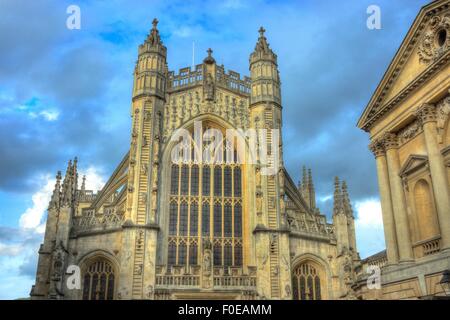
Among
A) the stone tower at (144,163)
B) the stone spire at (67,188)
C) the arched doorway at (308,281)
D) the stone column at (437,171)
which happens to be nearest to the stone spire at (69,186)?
the stone spire at (67,188)

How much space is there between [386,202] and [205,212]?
485 inches

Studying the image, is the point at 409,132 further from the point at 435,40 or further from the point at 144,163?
the point at 144,163

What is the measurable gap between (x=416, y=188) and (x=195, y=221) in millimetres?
14144

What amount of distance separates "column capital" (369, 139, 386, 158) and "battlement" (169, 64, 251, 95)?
12.9 meters

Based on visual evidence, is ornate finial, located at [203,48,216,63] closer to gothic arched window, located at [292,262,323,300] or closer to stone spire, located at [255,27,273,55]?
stone spire, located at [255,27,273,55]

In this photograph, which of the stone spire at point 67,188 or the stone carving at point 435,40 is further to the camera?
the stone spire at point 67,188

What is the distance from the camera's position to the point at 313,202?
129 ft

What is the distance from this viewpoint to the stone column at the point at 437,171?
55.9 ft

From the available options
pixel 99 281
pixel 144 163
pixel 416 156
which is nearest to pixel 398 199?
pixel 416 156

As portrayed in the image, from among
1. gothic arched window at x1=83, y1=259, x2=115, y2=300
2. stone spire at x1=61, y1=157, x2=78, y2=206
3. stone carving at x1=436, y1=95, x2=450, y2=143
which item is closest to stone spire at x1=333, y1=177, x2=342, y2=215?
stone carving at x1=436, y1=95, x2=450, y2=143

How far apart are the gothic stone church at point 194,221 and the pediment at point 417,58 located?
1064cm

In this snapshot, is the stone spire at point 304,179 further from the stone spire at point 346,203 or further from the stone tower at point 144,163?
the stone tower at point 144,163
